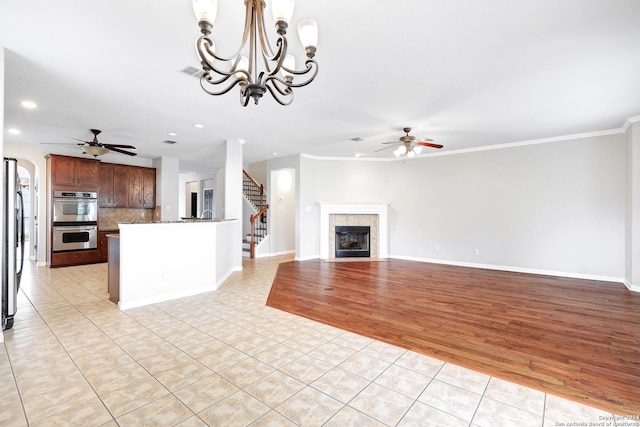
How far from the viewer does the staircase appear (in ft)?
27.3

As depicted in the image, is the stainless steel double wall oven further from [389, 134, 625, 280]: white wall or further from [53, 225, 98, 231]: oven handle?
[389, 134, 625, 280]: white wall

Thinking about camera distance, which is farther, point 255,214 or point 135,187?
point 255,214

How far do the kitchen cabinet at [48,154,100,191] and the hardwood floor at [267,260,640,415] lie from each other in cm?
536

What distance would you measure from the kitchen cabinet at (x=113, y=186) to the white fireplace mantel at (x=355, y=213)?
535cm

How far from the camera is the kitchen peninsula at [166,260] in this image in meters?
3.85

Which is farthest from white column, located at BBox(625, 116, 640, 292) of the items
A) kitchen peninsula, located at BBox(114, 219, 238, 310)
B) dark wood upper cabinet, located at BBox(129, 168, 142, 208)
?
dark wood upper cabinet, located at BBox(129, 168, 142, 208)

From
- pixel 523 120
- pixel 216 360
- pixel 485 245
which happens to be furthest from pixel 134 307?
pixel 485 245

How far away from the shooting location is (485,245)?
6.75m

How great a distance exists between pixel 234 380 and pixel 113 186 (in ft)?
24.9

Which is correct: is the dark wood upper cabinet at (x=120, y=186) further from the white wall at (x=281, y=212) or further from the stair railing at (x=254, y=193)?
the white wall at (x=281, y=212)

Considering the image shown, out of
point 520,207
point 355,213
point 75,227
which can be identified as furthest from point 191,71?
point 520,207

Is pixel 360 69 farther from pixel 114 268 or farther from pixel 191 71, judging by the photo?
pixel 114 268

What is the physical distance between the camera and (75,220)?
6918 mm

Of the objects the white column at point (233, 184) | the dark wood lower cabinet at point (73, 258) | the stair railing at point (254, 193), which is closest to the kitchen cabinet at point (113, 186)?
the dark wood lower cabinet at point (73, 258)
